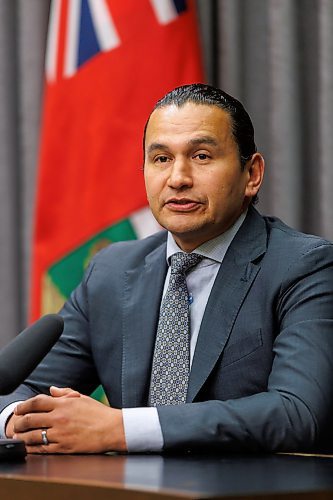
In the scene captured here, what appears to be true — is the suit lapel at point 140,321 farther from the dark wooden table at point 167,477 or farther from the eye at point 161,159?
the dark wooden table at point 167,477

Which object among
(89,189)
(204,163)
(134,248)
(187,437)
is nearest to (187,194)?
(204,163)

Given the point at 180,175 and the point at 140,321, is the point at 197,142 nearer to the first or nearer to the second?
the point at 180,175

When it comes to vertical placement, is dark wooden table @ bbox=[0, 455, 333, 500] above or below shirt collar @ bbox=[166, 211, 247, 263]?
below

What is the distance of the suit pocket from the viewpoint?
6.97ft

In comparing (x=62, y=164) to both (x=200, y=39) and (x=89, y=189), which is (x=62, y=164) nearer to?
(x=89, y=189)

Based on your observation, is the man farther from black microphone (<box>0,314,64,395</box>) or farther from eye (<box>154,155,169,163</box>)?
black microphone (<box>0,314,64,395</box>)

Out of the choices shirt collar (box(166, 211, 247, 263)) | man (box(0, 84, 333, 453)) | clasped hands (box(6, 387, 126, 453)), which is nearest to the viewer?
clasped hands (box(6, 387, 126, 453))

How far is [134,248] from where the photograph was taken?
2469mm

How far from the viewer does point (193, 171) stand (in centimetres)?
220

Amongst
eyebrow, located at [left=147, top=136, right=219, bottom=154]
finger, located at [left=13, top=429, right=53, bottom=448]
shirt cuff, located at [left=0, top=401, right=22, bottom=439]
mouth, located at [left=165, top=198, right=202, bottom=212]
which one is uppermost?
eyebrow, located at [left=147, top=136, right=219, bottom=154]

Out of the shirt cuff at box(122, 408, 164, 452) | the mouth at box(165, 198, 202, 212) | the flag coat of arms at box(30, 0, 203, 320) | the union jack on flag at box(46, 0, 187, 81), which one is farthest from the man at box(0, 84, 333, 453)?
the union jack on flag at box(46, 0, 187, 81)

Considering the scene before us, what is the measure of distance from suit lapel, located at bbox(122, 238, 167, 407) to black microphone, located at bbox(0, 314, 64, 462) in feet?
1.72

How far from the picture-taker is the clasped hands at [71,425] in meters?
1.77

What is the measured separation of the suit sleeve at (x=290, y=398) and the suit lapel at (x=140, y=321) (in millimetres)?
300
